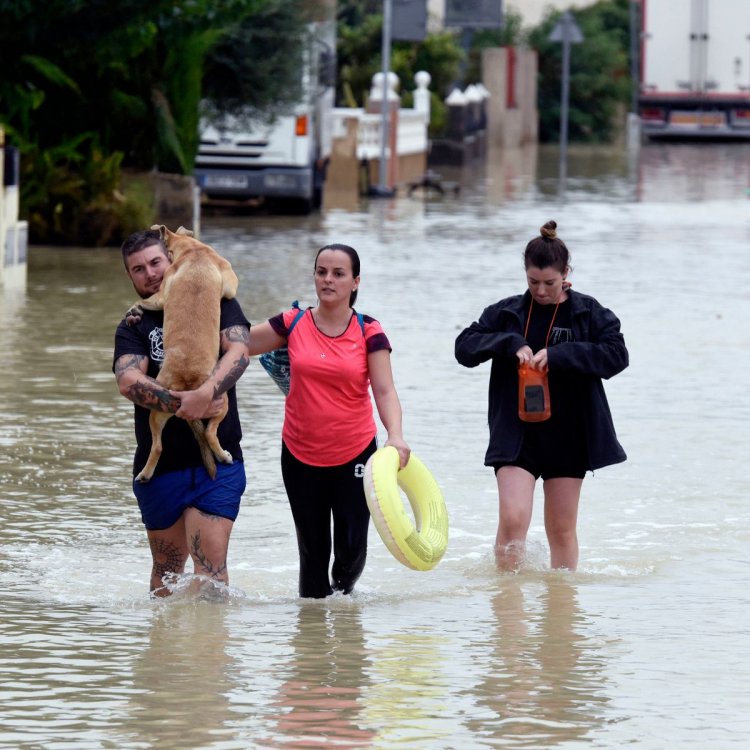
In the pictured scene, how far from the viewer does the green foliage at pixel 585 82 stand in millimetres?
55844

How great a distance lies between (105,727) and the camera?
5512 millimetres

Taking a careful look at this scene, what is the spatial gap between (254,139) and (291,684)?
21.4 metres

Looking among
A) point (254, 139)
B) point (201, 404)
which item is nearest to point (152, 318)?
point (201, 404)

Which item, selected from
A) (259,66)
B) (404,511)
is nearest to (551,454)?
(404,511)

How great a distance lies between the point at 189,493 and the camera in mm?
6656

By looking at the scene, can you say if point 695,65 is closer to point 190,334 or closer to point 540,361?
point 540,361

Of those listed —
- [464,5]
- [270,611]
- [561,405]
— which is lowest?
[270,611]

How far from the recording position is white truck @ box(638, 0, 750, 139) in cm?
4838

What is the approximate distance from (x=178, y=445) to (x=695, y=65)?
144ft

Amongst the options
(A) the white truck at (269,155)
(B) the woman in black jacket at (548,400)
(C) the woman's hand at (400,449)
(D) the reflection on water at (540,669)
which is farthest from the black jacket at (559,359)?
(A) the white truck at (269,155)

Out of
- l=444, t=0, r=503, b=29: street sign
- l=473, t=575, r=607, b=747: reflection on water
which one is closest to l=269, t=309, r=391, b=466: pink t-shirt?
l=473, t=575, r=607, b=747: reflection on water

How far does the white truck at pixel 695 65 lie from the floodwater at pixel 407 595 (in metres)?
33.0

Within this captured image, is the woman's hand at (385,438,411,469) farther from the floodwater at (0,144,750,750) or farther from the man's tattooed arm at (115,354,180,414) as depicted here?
the man's tattooed arm at (115,354,180,414)

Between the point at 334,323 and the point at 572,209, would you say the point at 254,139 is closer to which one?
the point at 572,209
